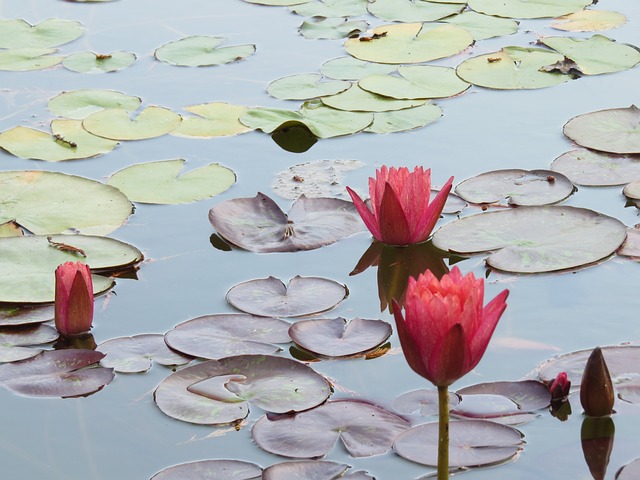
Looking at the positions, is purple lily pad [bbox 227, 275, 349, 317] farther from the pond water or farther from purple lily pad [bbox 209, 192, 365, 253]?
purple lily pad [bbox 209, 192, 365, 253]

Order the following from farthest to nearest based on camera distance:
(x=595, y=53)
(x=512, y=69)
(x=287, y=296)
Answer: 1. (x=595, y=53)
2. (x=512, y=69)
3. (x=287, y=296)

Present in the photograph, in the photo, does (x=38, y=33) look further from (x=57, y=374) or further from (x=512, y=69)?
(x=57, y=374)

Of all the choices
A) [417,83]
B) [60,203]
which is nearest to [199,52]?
[417,83]

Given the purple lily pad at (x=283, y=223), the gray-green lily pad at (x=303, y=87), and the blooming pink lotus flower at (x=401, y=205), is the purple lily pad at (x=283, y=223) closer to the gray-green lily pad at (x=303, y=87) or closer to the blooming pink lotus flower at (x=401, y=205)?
the blooming pink lotus flower at (x=401, y=205)

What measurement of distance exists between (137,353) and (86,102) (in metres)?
1.82

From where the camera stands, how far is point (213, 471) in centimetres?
193

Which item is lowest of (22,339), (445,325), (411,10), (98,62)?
(22,339)

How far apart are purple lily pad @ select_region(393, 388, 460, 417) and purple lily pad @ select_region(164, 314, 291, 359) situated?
0.35 metres

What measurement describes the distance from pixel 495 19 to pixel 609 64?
78 cm

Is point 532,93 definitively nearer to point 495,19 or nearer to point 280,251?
point 495,19

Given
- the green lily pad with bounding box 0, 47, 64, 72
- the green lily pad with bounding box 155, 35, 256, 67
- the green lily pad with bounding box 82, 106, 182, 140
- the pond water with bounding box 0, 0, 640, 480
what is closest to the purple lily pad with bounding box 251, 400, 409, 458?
→ the pond water with bounding box 0, 0, 640, 480

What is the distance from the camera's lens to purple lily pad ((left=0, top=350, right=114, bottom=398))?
226 cm

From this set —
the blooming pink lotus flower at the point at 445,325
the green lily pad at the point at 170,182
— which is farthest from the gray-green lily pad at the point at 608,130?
the blooming pink lotus flower at the point at 445,325

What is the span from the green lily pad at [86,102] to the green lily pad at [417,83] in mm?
931
